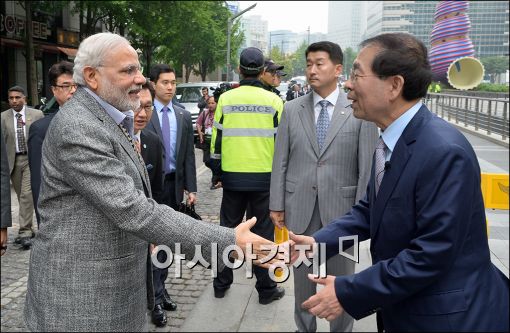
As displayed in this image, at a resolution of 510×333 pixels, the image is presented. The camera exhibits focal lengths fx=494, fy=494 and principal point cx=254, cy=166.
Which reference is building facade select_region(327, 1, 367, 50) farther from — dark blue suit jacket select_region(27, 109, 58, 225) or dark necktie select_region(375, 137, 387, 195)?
dark necktie select_region(375, 137, 387, 195)

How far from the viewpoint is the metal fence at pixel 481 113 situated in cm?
1457

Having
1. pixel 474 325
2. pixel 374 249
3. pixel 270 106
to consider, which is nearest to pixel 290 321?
pixel 270 106

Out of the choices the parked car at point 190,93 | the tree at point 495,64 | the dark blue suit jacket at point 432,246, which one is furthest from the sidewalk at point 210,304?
the tree at point 495,64

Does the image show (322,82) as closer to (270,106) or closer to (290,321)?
(270,106)

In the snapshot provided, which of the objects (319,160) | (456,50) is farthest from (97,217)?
(456,50)

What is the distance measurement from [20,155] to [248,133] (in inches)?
143

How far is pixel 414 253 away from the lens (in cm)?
182

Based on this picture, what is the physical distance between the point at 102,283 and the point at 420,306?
4.22 ft

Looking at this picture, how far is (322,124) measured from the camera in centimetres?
354

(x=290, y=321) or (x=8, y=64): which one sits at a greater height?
(x=8, y=64)

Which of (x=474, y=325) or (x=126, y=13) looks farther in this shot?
(x=126, y=13)

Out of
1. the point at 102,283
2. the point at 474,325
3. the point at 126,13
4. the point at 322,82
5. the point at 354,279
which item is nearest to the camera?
the point at 474,325

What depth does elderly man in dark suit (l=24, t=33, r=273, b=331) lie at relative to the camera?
6.47 feet

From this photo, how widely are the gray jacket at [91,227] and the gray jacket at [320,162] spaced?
144 centimetres
